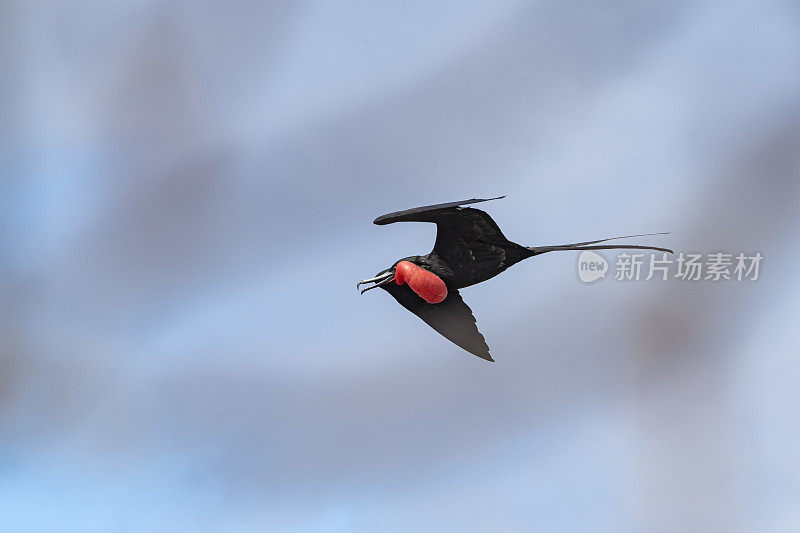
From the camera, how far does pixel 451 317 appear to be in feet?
23.7

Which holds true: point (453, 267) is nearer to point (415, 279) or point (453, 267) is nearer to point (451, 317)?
point (415, 279)

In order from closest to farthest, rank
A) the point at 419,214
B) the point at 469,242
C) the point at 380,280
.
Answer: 1. the point at 419,214
2. the point at 469,242
3. the point at 380,280

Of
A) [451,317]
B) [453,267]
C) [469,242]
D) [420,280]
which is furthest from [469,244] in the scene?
[451,317]

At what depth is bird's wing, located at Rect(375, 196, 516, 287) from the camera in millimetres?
6266

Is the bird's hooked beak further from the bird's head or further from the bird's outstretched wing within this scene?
the bird's outstretched wing

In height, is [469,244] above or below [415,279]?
above

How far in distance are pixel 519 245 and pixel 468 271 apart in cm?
58

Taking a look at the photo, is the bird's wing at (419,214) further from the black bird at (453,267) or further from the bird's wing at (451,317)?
the bird's wing at (451,317)

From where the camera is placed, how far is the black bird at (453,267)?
639cm

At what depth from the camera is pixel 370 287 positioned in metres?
7.02

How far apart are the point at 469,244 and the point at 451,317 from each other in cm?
96

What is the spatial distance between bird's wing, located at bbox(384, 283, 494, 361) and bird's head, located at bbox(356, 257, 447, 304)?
0.41ft

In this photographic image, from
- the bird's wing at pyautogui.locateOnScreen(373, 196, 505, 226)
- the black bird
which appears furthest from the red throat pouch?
the bird's wing at pyautogui.locateOnScreen(373, 196, 505, 226)

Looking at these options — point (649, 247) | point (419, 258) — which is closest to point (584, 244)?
point (649, 247)
